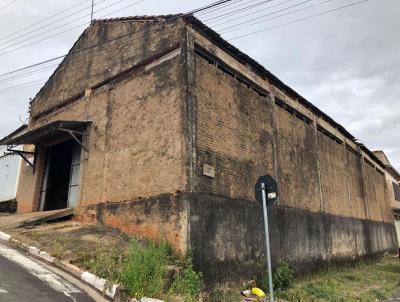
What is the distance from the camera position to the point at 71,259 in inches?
342

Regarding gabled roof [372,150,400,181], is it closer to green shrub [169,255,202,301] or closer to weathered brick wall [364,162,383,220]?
weathered brick wall [364,162,383,220]

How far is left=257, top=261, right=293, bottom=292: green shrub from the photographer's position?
35.6 feet

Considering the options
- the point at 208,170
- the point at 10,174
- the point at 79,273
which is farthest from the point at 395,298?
the point at 10,174

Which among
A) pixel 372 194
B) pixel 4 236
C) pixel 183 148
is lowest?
pixel 4 236

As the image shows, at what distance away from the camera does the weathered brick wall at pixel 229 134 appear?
34.3ft

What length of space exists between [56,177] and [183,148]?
8643mm

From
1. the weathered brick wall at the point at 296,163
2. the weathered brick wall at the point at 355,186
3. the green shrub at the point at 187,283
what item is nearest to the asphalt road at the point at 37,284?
the green shrub at the point at 187,283

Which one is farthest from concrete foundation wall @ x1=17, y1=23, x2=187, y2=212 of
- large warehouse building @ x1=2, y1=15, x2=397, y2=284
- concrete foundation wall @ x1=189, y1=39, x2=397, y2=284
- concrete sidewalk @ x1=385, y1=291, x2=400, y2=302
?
concrete sidewalk @ x1=385, y1=291, x2=400, y2=302

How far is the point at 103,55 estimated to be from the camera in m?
13.9

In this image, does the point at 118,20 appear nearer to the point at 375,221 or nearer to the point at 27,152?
the point at 27,152

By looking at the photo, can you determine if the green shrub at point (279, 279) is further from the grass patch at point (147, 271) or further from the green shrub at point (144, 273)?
the green shrub at point (144, 273)

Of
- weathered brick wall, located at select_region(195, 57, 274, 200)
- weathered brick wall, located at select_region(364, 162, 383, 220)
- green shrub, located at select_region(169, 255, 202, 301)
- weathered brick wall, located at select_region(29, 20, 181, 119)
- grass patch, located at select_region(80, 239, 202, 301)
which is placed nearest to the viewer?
grass patch, located at select_region(80, 239, 202, 301)

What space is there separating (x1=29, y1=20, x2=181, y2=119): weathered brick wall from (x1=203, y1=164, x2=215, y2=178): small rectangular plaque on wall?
358cm

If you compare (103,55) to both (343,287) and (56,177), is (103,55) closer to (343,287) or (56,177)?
(56,177)
